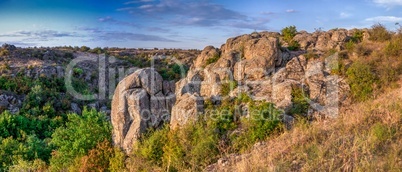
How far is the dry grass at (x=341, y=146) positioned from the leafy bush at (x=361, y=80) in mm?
1138

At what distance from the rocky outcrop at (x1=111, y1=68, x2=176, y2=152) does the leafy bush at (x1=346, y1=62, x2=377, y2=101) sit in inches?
225

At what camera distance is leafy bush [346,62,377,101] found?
11.6 meters

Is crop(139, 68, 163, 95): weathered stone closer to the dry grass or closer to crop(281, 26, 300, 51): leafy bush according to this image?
the dry grass

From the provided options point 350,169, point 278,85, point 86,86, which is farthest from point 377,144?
point 86,86

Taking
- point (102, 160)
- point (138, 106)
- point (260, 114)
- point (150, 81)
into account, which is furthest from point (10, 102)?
point (260, 114)

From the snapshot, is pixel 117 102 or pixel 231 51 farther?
pixel 231 51

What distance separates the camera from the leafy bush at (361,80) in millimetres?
11562

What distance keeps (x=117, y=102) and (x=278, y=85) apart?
208 inches

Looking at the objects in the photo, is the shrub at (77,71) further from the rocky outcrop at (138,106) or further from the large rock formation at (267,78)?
the rocky outcrop at (138,106)

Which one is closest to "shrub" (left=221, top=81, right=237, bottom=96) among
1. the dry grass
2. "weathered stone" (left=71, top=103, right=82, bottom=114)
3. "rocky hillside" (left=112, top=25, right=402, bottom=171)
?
"rocky hillside" (left=112, top=25, right=402, bottom=171)

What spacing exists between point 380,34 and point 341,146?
823 centimetres

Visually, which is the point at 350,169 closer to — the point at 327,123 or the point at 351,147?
the point at 351,147

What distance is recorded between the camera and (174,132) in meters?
11.2

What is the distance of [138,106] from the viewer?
12242 millimetres
